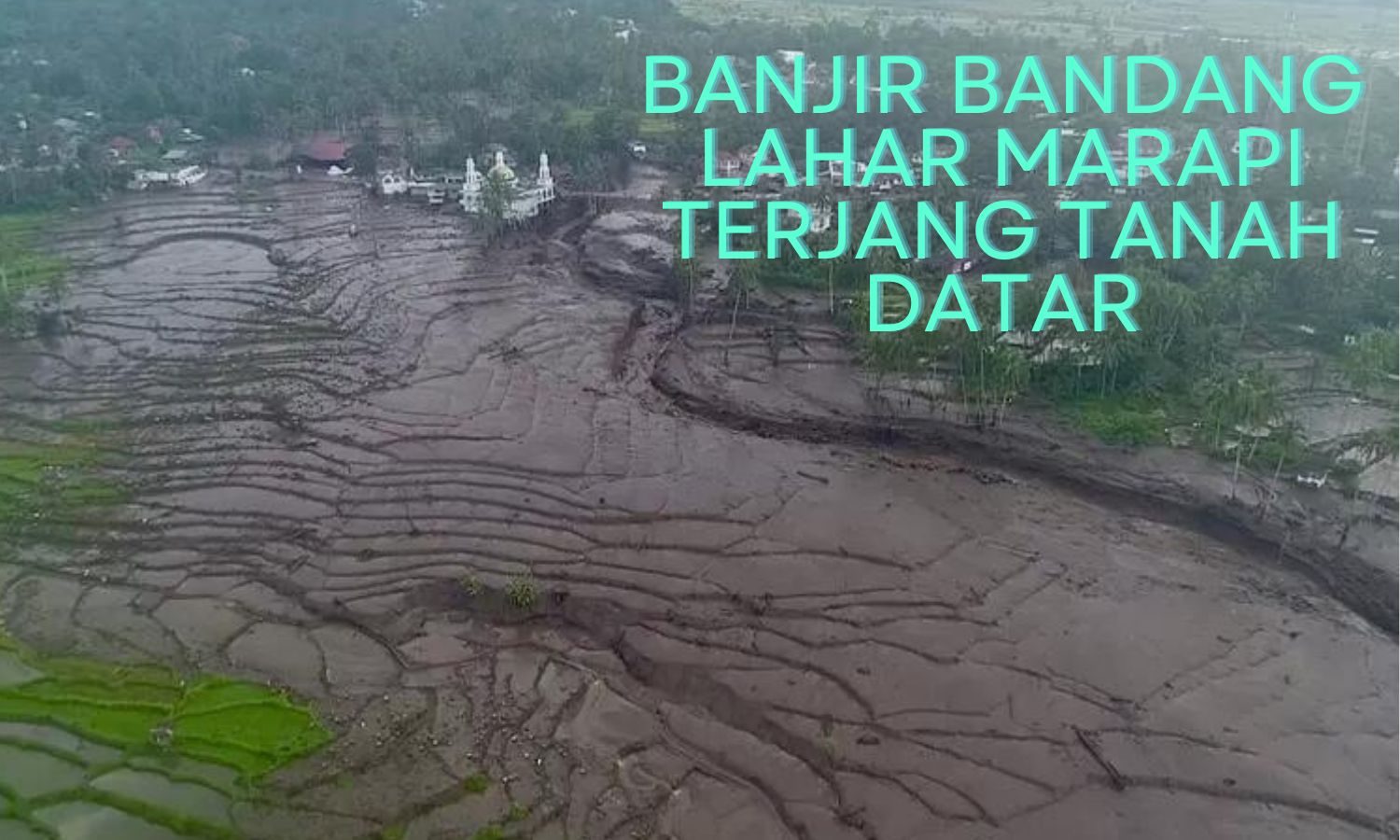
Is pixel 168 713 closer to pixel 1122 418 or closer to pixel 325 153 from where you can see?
pixel 1122 418

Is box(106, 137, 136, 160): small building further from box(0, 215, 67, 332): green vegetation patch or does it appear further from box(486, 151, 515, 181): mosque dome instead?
box(486, 151, 515, 181): mosque dome

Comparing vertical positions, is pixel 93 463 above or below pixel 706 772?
above

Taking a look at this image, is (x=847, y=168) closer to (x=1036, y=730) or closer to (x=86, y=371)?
(x=86, y=371)

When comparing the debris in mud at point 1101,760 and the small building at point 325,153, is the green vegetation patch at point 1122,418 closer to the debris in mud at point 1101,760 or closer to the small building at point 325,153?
the debris in mud at point 1101,760

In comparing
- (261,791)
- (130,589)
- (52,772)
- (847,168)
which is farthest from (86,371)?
(847,168)

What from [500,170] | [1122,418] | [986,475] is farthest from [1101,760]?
[500,170]
